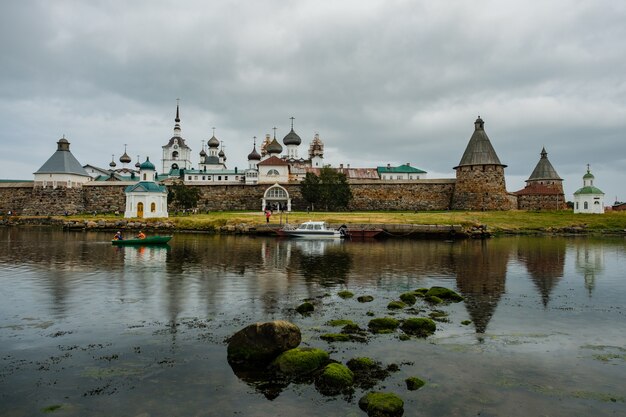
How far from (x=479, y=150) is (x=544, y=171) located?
2104cm

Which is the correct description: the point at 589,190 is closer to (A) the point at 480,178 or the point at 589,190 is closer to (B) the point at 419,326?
(A) the point at 480,178

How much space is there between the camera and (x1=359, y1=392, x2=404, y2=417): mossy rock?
7.23 m

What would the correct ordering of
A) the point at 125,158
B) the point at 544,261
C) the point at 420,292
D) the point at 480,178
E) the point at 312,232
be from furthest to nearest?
the point at 125,158 < the point at 480,178 < the point at 312,232 < the point at 544,261 < the point at 420,292

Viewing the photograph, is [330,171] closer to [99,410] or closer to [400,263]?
[400,263]

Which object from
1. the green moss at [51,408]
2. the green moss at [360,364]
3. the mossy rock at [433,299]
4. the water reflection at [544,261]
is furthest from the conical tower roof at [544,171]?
the green moss at [51,408]

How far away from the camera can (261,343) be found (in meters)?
9.38

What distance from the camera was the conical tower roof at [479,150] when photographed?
58.4 meters

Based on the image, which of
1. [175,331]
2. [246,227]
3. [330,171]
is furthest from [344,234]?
[175,331]

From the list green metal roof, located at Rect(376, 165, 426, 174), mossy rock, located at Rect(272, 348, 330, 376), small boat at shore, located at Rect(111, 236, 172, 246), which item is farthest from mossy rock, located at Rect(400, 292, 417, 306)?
green metal roof, located at Rect(376, 165, 426, 174)

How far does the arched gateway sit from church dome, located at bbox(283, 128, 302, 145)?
26.2 m

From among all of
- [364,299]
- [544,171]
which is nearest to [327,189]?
[544,171]

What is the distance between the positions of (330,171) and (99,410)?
5410 cm

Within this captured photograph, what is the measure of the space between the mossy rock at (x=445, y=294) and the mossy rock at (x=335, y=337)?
216 inches

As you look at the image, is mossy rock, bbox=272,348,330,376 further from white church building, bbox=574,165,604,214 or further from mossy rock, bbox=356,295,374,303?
white church building, bbox=574,165,604,214
